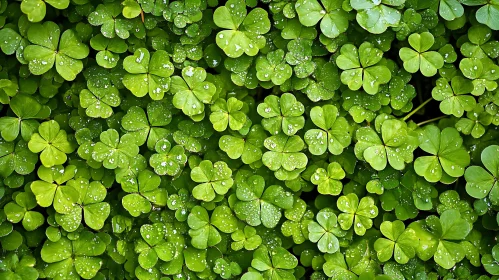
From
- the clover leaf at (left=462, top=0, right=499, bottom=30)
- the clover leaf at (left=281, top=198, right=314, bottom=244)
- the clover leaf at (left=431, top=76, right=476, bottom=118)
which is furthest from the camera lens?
the clover leaf at (left=281, top=198, right=314, bottom=244)

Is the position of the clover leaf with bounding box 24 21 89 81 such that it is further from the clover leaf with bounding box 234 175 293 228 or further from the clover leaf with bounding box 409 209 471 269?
the clover leaf with bounding box 409 209 471 269

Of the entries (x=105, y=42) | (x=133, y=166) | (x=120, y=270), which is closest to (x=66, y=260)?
(x=120, y=270)

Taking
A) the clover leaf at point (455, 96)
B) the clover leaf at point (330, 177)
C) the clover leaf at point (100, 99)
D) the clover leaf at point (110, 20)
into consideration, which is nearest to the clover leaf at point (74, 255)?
the clover leaf at point (100, 99)

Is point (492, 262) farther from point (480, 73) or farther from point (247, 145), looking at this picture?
point (247, 145)

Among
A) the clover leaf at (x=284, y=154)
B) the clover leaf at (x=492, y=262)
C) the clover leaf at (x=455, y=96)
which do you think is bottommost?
the clover leaf at (x=492, y=262)

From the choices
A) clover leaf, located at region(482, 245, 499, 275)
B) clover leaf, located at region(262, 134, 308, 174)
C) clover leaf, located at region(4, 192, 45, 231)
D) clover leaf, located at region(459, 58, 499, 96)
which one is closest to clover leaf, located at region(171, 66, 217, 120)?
clover leaf, located at region(262, 134, 308, 174)

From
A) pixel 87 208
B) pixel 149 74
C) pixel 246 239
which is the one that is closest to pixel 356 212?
pixel 246 239

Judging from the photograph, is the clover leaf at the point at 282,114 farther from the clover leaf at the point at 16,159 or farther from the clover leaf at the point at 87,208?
the clover leaf at the point at 16,159
